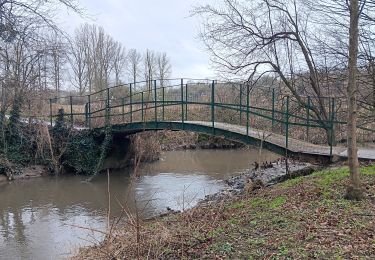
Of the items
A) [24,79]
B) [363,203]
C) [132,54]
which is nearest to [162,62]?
[132,54]

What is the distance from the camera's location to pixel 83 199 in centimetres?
1395

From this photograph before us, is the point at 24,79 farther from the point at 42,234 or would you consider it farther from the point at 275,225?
the point at 275,225

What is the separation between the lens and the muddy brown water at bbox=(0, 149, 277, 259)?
→ 8961mm

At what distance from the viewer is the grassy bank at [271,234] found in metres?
4.62

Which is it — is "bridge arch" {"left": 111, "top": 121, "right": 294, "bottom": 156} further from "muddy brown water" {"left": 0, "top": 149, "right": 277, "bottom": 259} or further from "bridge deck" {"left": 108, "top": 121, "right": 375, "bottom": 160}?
"muddy brown water" {"left": 0, "top": 149, "right": 277, "bottom": 259}

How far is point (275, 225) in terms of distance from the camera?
5.64 meters

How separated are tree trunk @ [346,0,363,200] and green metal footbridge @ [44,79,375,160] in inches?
171

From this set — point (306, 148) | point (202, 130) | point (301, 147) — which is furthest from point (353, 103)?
point (202, 130)

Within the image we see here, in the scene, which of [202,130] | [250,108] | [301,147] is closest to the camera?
[301,147]

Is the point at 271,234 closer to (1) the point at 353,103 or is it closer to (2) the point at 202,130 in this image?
(1) the point at 353,103

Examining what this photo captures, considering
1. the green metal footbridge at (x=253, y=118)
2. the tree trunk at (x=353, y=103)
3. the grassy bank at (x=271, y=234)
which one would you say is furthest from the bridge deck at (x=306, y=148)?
the tree trunk at (x=353, y=103)

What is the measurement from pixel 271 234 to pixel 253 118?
11465 mm

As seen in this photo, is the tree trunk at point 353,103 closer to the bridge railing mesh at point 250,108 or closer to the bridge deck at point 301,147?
the bridge deck at point 301,147

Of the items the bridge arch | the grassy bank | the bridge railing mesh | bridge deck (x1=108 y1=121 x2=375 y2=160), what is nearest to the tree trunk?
the grassy bank
